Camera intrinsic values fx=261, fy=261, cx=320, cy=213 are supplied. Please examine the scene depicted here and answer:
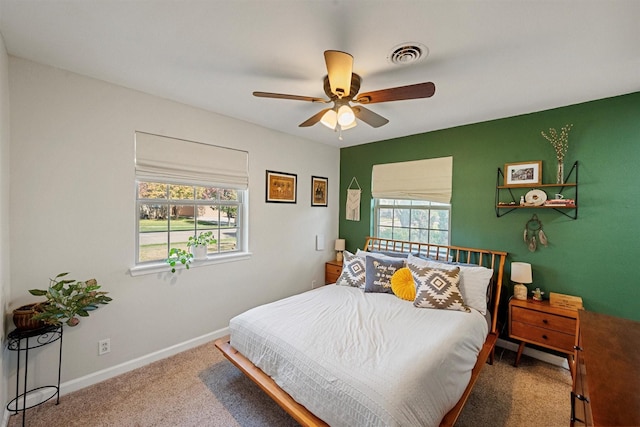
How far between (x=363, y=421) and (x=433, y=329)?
0.93 meters

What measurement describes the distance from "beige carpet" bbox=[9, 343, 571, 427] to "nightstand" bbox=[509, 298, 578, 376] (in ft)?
0.98

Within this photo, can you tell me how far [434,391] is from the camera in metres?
1.47

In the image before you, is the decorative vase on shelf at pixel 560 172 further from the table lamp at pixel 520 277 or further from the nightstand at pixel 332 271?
the nightstand at pixel 332 271

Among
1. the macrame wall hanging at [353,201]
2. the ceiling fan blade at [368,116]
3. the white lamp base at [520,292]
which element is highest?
the ceiling fan blade at [368,116]

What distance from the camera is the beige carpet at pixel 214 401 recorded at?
1812mm

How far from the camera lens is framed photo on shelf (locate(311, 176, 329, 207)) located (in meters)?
3.93

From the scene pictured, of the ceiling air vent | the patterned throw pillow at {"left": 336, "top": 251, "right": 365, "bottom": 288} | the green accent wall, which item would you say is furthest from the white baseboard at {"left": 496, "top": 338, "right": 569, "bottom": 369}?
the ceiling air vent

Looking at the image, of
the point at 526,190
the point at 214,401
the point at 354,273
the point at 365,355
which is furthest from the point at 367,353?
the point at 526,190

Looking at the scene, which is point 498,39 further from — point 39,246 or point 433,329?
point 39,246

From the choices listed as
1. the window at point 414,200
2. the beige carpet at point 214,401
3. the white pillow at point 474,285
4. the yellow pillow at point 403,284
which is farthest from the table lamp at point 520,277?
the yellow pillow at point 403,284

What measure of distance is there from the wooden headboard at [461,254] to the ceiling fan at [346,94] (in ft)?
6.33

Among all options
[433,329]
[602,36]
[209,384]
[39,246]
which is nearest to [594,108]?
[602,36]

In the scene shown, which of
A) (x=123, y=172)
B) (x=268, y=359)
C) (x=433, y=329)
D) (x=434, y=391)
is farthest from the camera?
(x=123, y=172)

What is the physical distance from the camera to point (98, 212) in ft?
7.07
